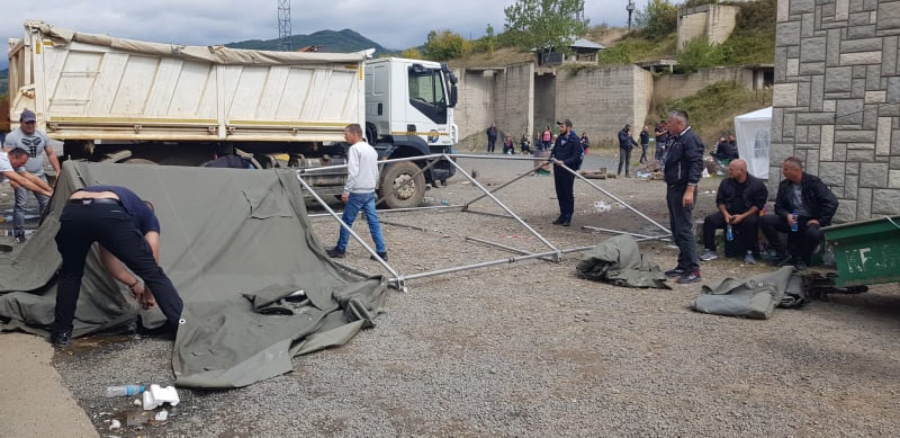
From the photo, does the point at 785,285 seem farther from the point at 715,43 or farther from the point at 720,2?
the point at 720,2

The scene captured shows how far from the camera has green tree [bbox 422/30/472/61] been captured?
60094 millimetres

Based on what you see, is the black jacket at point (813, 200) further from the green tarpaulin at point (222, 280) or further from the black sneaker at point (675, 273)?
the green tarpaulin at point (222, 280)

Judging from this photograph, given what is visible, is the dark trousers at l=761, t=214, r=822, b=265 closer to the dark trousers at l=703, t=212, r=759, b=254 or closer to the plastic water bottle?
the dark trousers at l=703, t=212, r=759, b=254

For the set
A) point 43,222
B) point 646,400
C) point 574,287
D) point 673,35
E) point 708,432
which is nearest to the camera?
point 708,432

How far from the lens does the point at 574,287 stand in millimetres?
7691

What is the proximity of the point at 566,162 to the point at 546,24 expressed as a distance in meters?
48.5

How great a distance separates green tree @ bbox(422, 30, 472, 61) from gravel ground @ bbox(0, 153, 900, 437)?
53.6 m

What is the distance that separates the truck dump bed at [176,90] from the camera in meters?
10.8

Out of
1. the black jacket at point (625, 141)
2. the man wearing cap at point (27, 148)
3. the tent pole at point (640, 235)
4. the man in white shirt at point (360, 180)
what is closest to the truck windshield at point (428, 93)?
the tent pole at point (640, 235)

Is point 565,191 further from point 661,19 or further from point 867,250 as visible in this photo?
point 661,19

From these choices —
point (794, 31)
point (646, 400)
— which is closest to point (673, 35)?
point (794, 31)

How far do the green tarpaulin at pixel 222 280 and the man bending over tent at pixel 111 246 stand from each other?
19 centimetres

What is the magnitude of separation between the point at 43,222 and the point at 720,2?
152ft

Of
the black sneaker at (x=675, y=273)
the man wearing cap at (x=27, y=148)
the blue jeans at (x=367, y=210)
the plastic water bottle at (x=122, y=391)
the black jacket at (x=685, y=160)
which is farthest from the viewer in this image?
the man wearing cap at (x=27, y=148)
